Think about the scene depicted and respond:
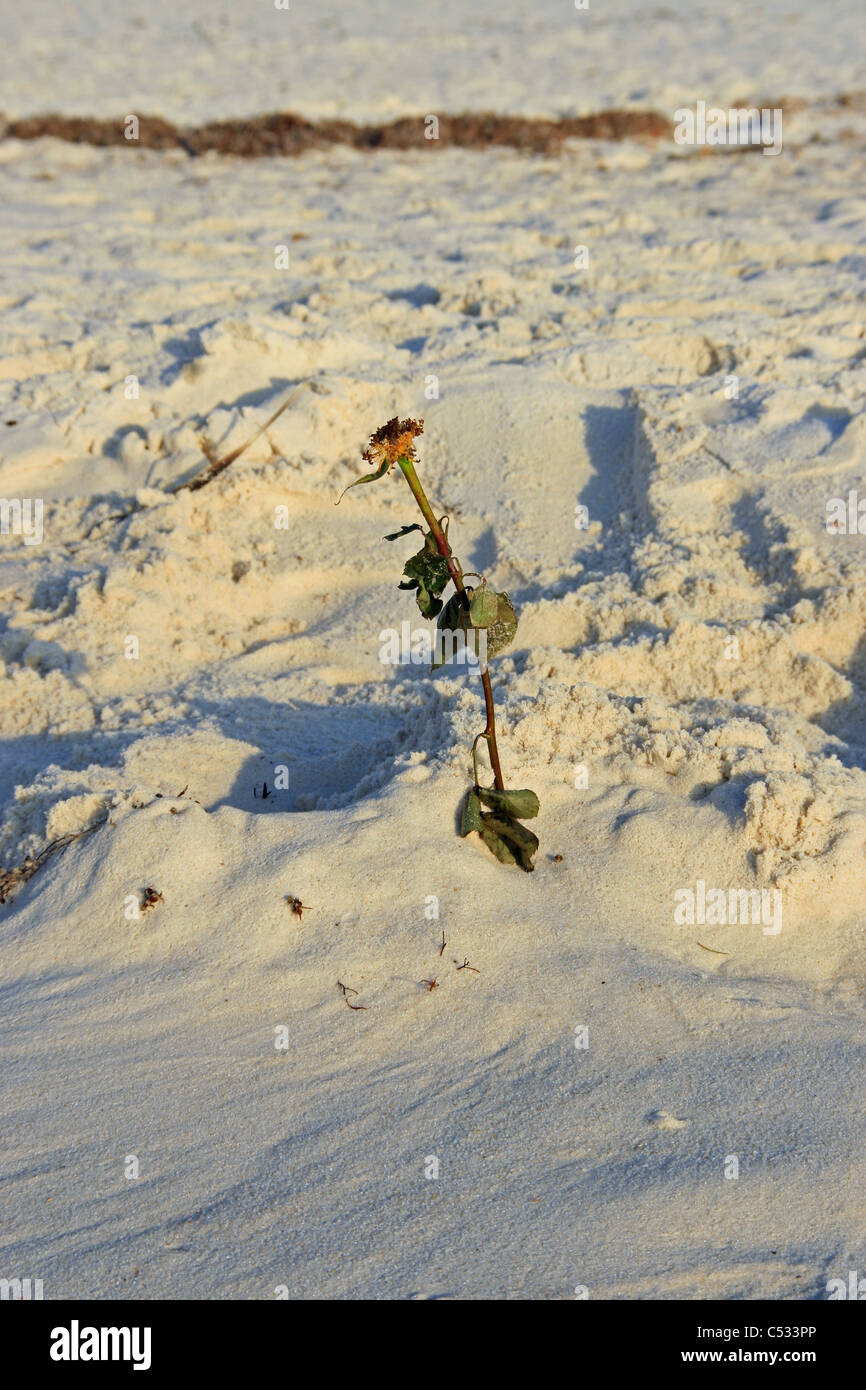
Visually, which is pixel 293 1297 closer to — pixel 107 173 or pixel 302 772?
pixel 302 772

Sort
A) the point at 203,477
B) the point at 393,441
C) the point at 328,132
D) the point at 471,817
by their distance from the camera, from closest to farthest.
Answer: the point at 393,441 < the point at 471,817 < the point at 203,477 < the point at 328,132

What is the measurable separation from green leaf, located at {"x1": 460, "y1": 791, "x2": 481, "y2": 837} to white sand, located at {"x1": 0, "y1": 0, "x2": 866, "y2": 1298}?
41 millimetres

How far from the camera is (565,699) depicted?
303 cm

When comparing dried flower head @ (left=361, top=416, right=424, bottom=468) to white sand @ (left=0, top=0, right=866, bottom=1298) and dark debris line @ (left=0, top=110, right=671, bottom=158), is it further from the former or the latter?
dark debris line @ (left=0, top=110, right=671, bottom=158)

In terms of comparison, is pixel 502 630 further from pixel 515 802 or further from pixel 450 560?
pixel 515 802

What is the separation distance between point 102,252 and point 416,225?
6.40ft

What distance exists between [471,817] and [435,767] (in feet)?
0.78

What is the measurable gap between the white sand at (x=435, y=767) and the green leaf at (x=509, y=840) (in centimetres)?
3

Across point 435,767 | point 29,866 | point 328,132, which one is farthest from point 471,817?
point 328,132

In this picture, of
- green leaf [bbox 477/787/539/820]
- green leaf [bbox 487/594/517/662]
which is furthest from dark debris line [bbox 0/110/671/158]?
green leaf [bbox 477/787/539/820]

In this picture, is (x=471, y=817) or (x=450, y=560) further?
(x=471, y=817)

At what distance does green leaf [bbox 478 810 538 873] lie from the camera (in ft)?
8.66

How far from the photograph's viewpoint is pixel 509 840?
8.73 feet

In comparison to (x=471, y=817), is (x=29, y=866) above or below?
below
